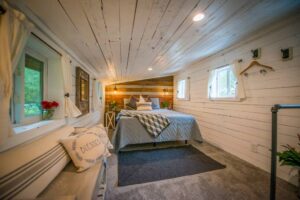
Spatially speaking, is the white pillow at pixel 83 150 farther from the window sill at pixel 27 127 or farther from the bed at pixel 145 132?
the bed at pixel 145 132

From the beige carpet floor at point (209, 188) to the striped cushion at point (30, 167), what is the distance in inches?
29.0

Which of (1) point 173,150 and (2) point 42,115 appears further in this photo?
(1) point 173,150

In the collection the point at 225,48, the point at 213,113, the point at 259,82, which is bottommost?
the point at 213,113

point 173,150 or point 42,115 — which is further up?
point 42,115

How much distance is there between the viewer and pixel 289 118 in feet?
5.68

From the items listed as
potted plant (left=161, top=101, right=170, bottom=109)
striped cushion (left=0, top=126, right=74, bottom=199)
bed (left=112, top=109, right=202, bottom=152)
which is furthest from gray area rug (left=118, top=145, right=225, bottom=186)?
potted plant (left=161, top=101, right=170, bottom=109)

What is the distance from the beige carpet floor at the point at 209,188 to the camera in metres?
1.45

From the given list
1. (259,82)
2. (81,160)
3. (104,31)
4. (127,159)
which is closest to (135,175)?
(127,159)

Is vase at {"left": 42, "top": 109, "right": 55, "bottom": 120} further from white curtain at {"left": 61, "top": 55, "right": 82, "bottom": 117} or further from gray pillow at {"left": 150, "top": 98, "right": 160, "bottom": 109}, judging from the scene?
gray pillow at {"left": 150, "top": 98, "right": 160, "bottom": 109}

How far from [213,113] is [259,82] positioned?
47.3 inches

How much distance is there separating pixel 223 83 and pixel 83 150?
2942mm

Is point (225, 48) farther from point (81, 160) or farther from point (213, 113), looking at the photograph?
point (81, 160)

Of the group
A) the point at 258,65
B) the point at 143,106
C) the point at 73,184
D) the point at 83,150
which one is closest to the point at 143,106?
the point at 143,106

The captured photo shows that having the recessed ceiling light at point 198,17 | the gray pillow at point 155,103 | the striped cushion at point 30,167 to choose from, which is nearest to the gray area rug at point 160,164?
the striped cushion at point 30,167
